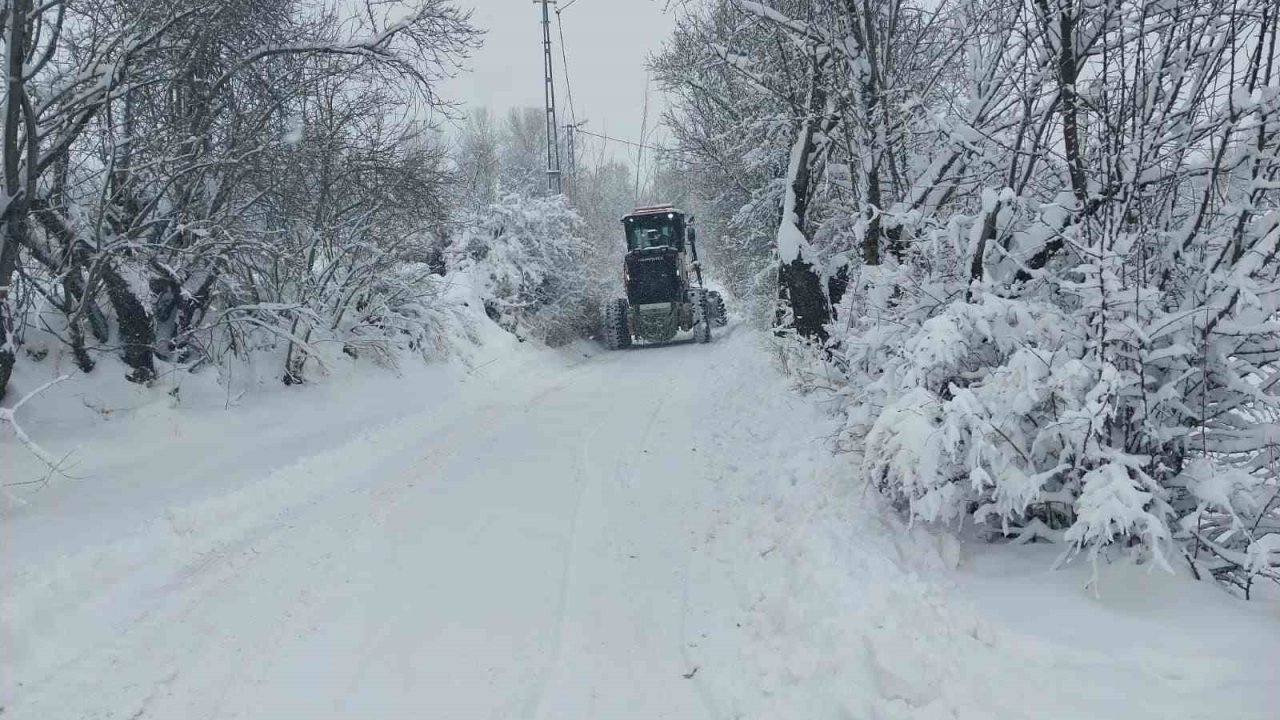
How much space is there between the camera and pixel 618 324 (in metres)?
23.1

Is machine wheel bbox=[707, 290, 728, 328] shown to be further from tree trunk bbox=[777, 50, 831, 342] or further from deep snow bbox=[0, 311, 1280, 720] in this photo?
deep snow bbox=[0, 311, 1280, 720]

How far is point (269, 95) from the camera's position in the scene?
31.4ft

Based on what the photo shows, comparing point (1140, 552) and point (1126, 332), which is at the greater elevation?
point (1126, 332)

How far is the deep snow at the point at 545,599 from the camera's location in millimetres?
3068

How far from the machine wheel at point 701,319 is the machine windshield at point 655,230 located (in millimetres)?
1726

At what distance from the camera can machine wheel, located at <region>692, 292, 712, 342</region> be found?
22.6 meters

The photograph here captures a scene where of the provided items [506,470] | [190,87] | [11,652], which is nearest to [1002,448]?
[506,470]

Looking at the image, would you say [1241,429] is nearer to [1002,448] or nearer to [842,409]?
[1002,448]

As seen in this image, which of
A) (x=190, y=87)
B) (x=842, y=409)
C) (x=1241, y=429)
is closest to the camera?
(x=1241, y=429)

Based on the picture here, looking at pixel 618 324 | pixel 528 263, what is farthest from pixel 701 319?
pixel 528 263

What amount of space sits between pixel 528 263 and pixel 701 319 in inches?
229

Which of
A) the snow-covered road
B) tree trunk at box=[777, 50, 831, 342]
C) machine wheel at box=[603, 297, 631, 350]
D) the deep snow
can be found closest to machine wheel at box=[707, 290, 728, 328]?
machine wheel at box=[603, 297, 631, 350]

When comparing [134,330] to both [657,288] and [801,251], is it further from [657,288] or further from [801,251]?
[657,288]

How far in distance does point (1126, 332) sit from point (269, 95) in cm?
989
